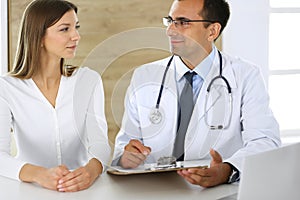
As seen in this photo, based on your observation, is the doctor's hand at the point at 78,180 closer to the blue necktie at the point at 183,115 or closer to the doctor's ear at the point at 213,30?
the blue necktie at the point at 183,115

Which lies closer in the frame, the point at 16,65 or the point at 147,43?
the point at 147,43

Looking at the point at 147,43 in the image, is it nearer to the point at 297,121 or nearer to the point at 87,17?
the point at 87,17

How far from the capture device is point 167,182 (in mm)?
1730

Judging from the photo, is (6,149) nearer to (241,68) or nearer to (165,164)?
(165,164)

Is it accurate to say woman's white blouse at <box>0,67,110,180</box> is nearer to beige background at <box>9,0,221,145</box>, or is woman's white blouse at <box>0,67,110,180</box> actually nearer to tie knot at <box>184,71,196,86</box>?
beige background at <box>9,0,221,145</box>

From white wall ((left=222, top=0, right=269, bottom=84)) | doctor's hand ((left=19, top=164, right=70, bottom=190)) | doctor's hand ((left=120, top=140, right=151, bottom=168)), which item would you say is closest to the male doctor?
doctor's hand ((left=120, top=140, right=151, bottom=168))

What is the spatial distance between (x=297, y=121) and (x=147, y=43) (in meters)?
2.21

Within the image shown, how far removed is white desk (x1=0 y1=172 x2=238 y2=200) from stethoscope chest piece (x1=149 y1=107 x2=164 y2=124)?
7.6 inches

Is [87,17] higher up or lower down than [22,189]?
higher up

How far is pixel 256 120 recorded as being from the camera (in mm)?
2014

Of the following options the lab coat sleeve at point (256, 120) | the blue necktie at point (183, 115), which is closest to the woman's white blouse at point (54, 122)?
the blue necktie at point (183, 115)

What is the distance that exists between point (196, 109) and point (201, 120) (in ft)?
0.14

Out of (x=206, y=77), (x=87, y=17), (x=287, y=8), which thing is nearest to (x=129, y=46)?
(x=206, y=77)

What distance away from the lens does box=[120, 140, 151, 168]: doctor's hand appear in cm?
176
